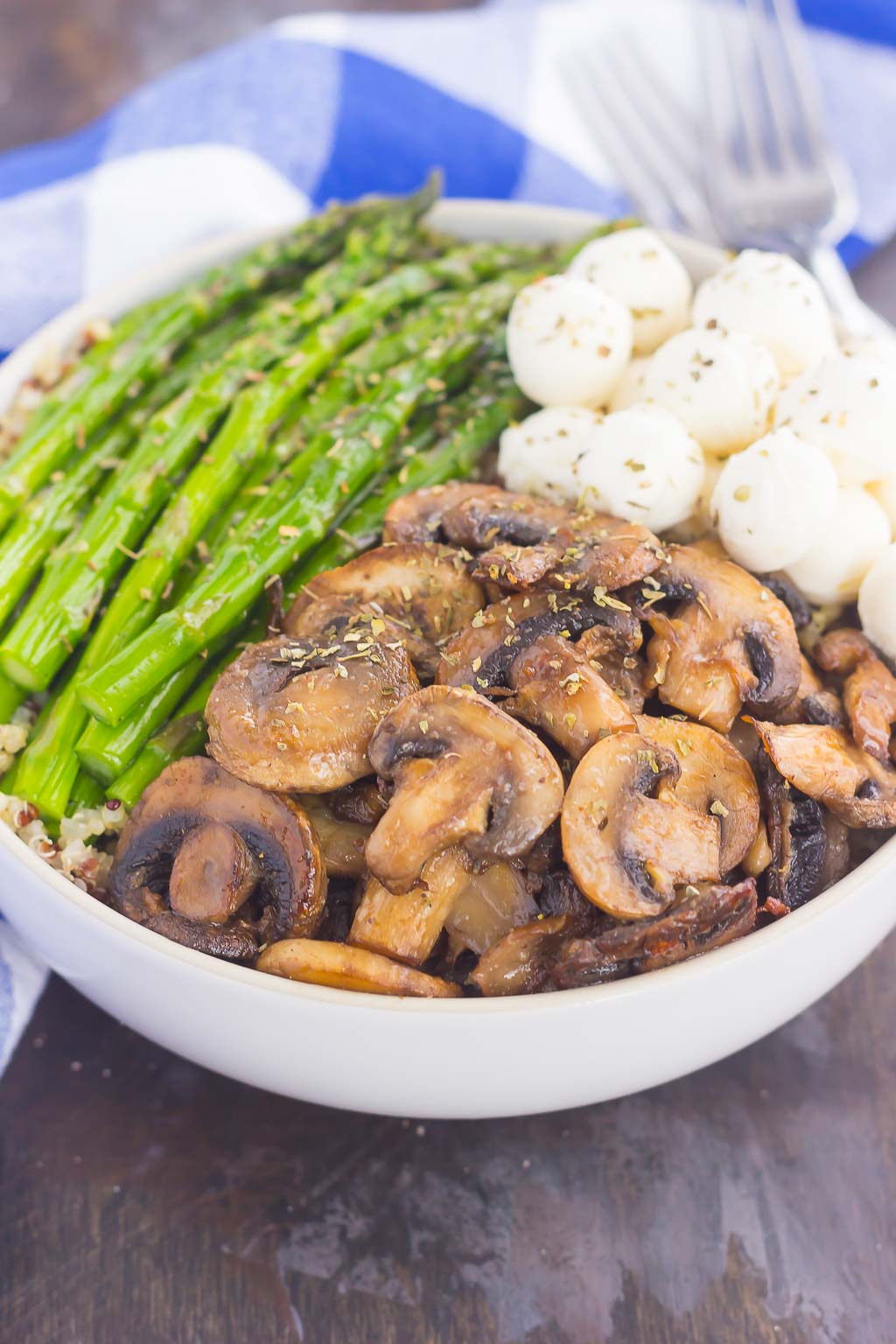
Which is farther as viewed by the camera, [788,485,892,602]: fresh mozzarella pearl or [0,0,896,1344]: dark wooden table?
[788,485,892,602]: fresh mozzarella pearl

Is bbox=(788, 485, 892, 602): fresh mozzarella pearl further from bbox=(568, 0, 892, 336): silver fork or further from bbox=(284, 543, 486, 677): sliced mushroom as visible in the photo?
bbox=(568, 0, 892, 336): silver fork

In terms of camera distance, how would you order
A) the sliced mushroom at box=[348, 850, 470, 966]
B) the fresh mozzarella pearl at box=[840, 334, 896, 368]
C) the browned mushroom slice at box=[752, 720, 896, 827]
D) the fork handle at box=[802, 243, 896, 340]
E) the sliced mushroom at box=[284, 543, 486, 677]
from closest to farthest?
the sliced mushroom at box=[348, 850, 470, 966] → the browned mushroom slice at box=[752, 720, 896, 827] → the sliced mushroom at box=[284, 543, 486, 677] → the fresh mozzarella pearl at box=[840, 334, 896, 368] → the fork handle at box=[802, 243, 896, 340]

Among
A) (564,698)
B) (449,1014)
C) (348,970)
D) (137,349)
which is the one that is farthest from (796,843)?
(137,349)

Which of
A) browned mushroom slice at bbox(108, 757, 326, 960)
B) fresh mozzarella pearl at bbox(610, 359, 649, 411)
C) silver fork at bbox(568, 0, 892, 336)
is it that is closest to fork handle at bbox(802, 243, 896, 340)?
silver fork at bbox(568, 0, 892, 336)

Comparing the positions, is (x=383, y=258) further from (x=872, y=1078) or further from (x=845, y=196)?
(x=872, y=1078)

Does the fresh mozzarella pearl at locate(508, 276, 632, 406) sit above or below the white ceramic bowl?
above

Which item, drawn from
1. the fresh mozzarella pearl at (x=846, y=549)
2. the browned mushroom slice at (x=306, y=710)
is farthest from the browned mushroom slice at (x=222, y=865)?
the fresh mozzarella pearl at (x=846, y=549)
